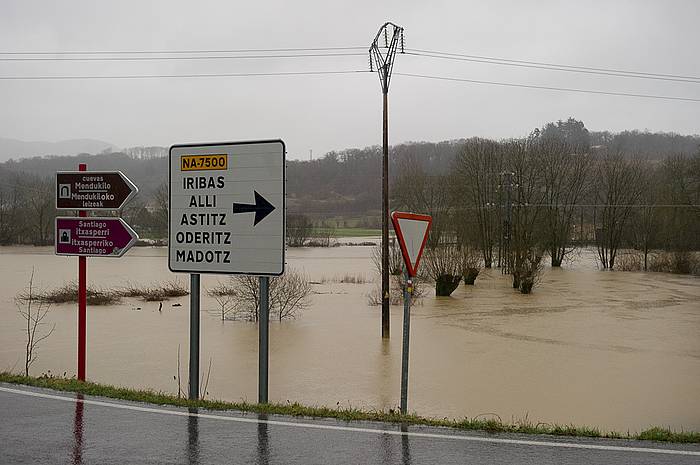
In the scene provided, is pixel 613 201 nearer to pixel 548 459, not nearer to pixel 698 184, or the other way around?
pixel 698 184

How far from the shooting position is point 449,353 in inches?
711

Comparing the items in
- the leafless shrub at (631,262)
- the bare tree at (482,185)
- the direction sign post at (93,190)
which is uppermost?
the bare tree at (482,185)

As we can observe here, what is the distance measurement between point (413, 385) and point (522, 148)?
4729 centimetres

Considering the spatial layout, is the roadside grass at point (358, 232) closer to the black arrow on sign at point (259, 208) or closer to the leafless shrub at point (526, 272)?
the leafless shrub at point (526, 272)

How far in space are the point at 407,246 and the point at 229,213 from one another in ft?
5.83

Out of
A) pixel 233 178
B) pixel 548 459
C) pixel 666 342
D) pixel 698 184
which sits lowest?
pixel 666 342

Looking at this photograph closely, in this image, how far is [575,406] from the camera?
1221cm

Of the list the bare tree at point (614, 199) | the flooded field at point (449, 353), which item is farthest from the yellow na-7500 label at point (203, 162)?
the bare tree at point (614, 199)

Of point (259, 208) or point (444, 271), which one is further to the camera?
point (444, 271)

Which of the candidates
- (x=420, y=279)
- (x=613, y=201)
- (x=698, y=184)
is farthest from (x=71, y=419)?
(x=613, y=201)

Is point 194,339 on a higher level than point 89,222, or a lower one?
lower

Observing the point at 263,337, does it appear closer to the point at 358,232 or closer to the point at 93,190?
the point at 93,190

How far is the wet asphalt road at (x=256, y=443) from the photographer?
4969 mm

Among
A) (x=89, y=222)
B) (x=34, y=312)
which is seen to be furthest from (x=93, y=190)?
(x=34, y=312)
